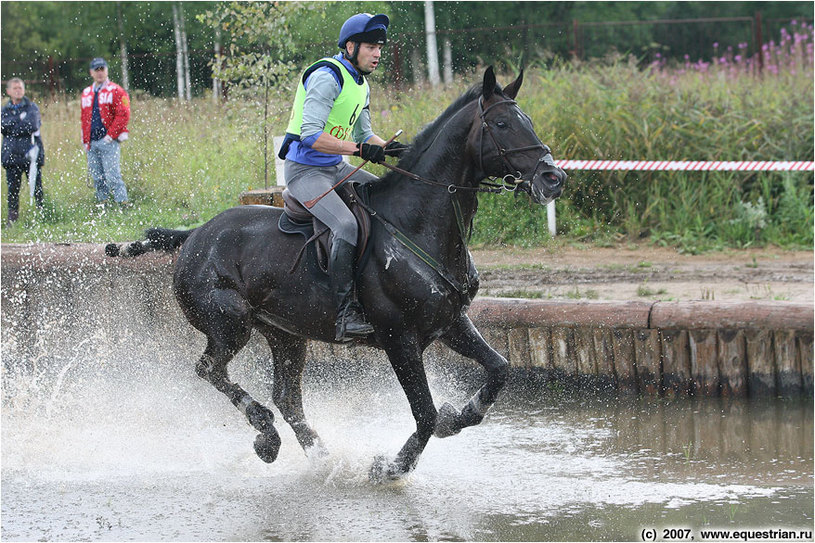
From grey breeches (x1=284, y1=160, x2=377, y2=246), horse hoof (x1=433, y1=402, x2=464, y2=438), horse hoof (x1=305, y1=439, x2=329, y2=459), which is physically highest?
grey breeches (x1=284, y1=160, x2=377, y2=246)

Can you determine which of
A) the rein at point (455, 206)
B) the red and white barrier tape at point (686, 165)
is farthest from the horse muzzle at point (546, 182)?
the red and white barrier tape at point (686, 165)

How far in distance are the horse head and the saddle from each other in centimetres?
79

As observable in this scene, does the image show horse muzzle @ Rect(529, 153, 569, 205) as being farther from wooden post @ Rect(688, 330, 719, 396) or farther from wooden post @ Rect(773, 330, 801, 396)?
wooden post @ Rect(773, 330, 801, 396)

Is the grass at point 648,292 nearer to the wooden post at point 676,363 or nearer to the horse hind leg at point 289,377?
the wooden post at point 676,363

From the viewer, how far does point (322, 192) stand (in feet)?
21.7

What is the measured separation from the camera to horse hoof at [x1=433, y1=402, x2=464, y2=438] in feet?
22.3

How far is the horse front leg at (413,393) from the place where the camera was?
6555 millimetres

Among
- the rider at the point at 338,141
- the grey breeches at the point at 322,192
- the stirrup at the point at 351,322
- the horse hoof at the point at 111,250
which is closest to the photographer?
the rider at the point at 338,141

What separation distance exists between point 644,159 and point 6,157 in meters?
8.09

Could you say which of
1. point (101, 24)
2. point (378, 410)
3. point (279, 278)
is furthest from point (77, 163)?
point (101, 24)

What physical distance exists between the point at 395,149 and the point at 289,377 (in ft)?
5.82

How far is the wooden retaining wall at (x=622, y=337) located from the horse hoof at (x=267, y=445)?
1.86m

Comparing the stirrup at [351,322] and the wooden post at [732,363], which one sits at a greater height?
the stirrup at [351,322]

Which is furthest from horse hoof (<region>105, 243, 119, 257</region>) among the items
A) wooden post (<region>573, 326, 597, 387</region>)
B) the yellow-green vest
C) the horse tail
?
wooden post (<region>573, 326, 597, 387</region>)
